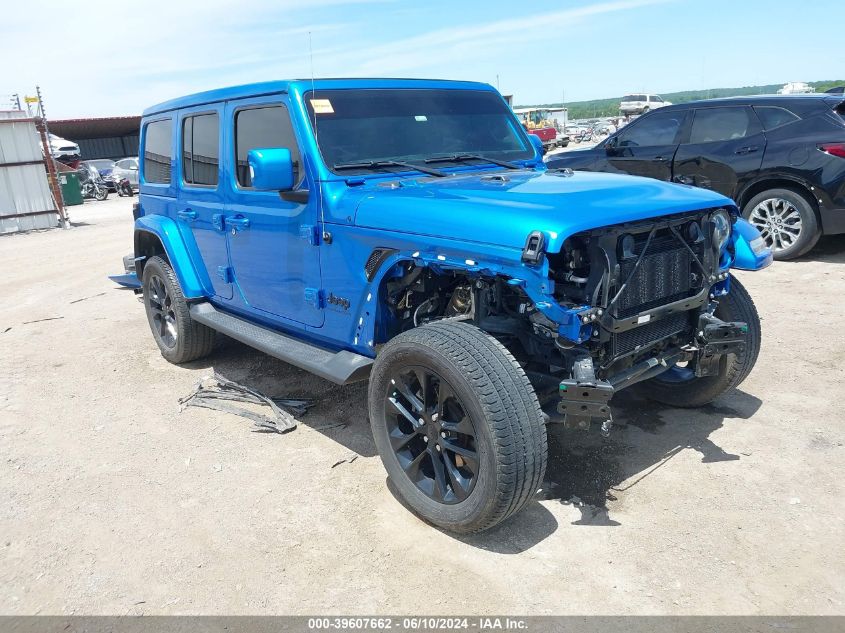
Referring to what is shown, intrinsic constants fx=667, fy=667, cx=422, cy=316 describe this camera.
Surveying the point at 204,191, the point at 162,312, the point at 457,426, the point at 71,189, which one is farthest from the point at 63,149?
the point at 457,426

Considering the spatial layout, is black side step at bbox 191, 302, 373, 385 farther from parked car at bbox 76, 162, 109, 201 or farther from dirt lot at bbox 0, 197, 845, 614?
parked car at bbox 76, 162, 109, 201

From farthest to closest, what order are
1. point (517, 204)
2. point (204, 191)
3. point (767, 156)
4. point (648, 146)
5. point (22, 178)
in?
point (22, 178) → point (648, 146) → point (767, 156) → point (204, 191) → point (517, 204)

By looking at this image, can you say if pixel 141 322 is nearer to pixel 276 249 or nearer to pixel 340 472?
pixel 276 249

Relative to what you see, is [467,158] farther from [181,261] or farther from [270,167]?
[181,261]

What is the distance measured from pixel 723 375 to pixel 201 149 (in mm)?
3904

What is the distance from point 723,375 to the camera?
13.0ft

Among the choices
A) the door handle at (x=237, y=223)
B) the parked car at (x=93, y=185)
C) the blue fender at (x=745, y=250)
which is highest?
the door handle at (x=237, y=223)

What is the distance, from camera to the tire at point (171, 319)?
17.6 feet

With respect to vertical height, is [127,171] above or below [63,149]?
below

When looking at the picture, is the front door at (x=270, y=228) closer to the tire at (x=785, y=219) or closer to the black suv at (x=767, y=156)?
the black suv at (x=767, y=156)

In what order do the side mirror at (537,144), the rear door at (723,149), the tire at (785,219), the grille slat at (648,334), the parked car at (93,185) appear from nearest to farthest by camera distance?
the grille slat at (648,334), the side mirror at (537,144), the tire at (785,219), the rear door at (723,149), the parked car at (93,185)

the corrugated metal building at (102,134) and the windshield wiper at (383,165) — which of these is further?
the corrugated metal building at (102,134)

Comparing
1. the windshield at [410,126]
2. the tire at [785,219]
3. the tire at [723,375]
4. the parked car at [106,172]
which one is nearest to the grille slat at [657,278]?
the tire at [723,375]

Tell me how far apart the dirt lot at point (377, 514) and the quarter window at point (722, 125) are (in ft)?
11.7
